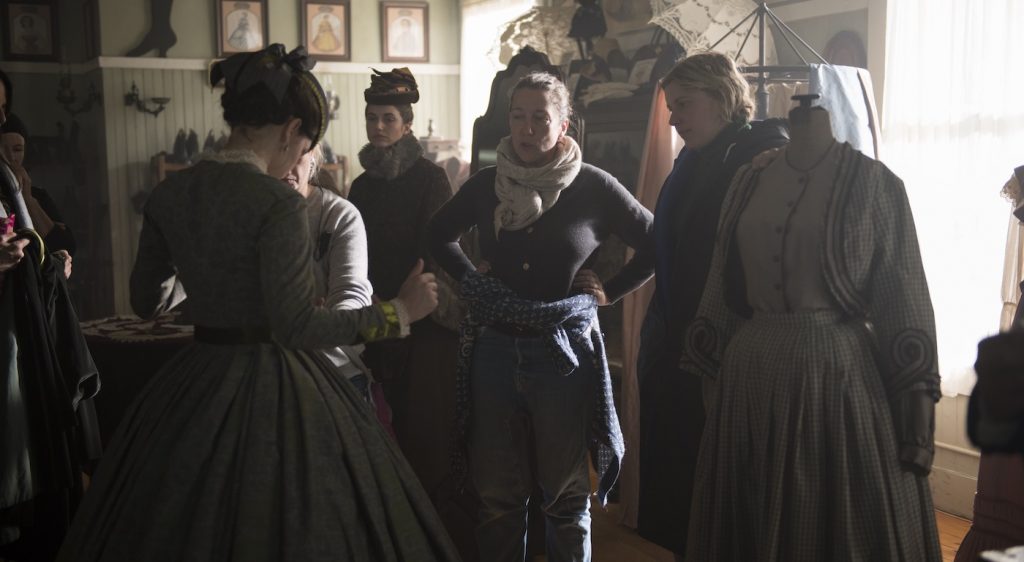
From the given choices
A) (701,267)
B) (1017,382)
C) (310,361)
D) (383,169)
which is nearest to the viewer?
(1017,382)

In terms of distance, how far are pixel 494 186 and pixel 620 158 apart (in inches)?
63.5

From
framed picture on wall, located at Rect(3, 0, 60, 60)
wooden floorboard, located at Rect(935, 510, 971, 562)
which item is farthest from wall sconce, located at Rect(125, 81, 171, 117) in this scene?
wooden floorboard, located at Rect(935, 510, 971, 562)

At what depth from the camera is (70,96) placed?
296 inches

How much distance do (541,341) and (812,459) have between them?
0.77 meters

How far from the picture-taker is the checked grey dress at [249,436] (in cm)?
174

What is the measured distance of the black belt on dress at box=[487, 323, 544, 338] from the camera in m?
2.56

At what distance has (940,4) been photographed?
3719 millimetres

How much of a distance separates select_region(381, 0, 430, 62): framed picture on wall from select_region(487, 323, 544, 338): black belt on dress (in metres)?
5.79

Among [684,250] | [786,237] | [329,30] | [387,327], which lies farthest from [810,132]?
[329,30]

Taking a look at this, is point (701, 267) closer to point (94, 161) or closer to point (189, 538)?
point (189, 538)

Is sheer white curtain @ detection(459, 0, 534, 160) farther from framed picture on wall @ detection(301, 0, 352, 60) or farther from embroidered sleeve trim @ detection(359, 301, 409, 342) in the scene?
embroidered sleeve trim @ detection(359, 301, 409, 342)

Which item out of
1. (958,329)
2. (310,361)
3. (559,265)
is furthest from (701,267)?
(958,329)

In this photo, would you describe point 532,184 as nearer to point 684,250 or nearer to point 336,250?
point 684,250

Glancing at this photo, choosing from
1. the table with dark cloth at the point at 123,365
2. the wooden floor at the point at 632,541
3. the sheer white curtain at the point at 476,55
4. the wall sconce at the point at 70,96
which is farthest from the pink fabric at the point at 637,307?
the wall sconce at the point at 70,96
